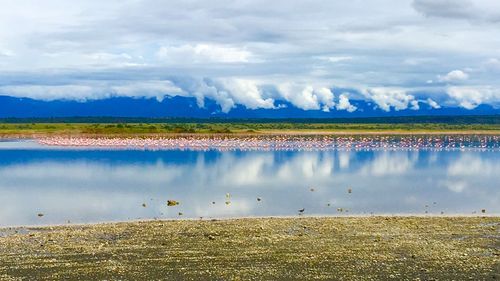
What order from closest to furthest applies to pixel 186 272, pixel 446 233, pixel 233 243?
1. pixel 186 272
2. pixel 233 243
3. pixel 446 233

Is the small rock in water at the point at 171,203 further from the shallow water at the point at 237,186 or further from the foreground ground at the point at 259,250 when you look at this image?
the foreground ground at the point at 259,250

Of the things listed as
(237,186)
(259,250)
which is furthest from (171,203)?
(259,250)

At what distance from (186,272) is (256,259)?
2.46 m

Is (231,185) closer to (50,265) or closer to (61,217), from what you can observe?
(61,217)

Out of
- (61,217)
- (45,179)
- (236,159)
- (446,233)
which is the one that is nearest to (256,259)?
(446,233)

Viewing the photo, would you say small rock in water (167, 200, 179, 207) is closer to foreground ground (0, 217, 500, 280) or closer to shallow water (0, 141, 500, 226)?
shallow water (0, 141, 500, 226)

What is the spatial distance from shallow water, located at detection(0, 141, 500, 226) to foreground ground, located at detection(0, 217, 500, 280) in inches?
157

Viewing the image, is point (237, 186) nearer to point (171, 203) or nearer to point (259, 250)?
point (171, 203)

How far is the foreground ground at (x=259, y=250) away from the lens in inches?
685

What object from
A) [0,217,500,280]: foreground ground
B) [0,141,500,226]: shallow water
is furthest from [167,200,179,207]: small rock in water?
[0,217,500,280]: foreground ground

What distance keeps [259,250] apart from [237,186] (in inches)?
812

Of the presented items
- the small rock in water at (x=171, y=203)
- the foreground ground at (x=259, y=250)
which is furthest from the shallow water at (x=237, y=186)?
the foreground ground at (x=259, y=250)

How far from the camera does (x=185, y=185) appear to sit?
41375 millimetres

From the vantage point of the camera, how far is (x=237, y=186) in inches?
1607
